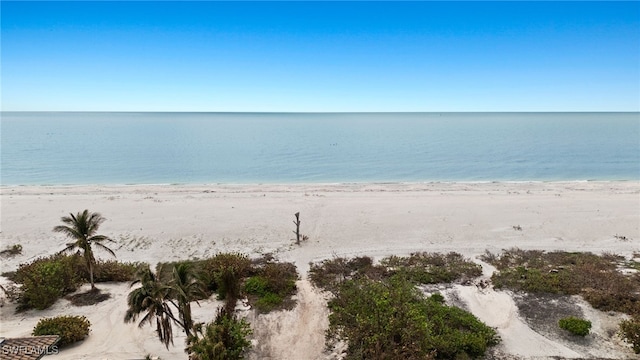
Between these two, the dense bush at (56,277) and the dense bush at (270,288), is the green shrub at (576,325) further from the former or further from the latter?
the dense bush at (56,277)

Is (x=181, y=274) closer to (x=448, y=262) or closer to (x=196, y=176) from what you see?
(x=448, y=262)

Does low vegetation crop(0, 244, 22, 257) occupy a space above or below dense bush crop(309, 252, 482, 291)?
above

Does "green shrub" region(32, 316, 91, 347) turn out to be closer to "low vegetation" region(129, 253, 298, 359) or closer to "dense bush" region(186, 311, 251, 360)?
"low vegetation" region(129, 253, 298, 359)

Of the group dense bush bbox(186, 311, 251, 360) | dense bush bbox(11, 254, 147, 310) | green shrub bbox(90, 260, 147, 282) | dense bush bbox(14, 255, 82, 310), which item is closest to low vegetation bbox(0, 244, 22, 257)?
dense bush bbox(11, 254, 147, 310)

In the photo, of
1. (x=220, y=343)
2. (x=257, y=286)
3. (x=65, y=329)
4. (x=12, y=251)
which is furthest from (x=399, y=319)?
(x=12, y=251)

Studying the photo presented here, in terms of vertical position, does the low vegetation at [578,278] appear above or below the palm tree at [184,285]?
below

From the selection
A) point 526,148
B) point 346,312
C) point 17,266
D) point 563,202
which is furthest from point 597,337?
point 526,148

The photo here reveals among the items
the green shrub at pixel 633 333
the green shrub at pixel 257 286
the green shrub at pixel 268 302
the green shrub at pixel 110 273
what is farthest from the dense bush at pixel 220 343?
the green shrub at pixel 633 333
